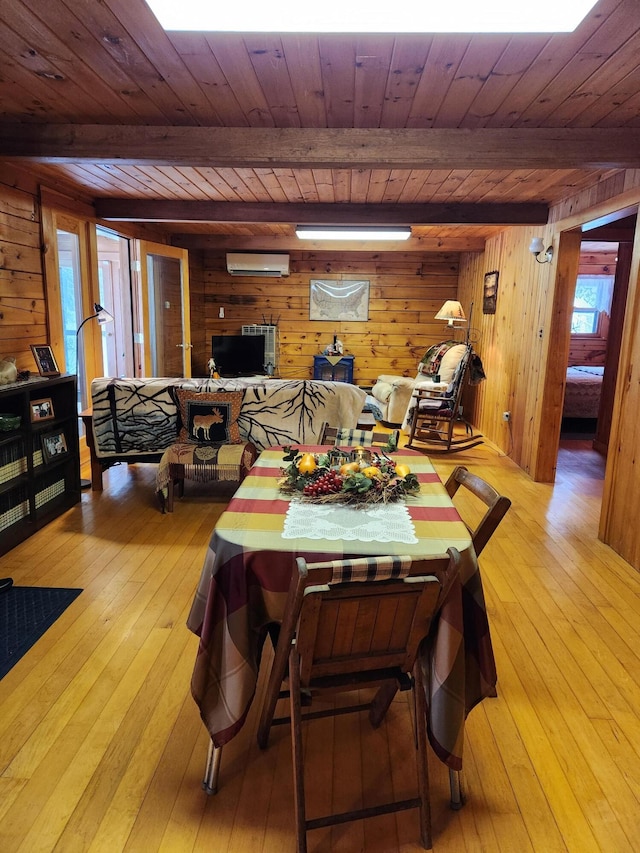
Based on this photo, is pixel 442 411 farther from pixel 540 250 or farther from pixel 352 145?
pixel 352 145

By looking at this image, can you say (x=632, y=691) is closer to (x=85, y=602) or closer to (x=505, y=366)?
(x=85, y=602)

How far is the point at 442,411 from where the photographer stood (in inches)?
217

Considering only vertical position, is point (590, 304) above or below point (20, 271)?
above

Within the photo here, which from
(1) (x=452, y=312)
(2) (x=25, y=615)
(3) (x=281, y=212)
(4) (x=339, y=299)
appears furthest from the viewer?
(4) (x=339, y=299)

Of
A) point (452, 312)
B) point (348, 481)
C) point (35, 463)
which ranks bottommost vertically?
point (35, 463)

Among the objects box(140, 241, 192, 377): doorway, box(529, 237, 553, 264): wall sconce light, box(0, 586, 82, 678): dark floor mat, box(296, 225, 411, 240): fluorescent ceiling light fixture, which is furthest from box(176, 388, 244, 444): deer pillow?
box(529, 237, 553, 264): wall sconce light

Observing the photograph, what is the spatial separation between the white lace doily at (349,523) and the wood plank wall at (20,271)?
2842 mm

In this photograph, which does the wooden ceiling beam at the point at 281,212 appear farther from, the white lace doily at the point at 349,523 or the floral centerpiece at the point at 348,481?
the white lace doily at the point at 349,523

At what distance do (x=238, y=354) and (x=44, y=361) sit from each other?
13.3 feet

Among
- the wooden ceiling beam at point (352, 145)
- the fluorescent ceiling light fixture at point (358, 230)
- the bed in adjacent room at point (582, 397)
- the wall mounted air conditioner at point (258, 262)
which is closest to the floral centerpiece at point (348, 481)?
the wooden ceiling beam at point (352, 145)

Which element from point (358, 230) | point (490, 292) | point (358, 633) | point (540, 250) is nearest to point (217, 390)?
point (358, 230)

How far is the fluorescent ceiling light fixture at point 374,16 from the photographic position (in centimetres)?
157

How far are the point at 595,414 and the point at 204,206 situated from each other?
509 centimetres

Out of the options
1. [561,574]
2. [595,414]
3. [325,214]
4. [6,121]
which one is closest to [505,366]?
[595,414]
